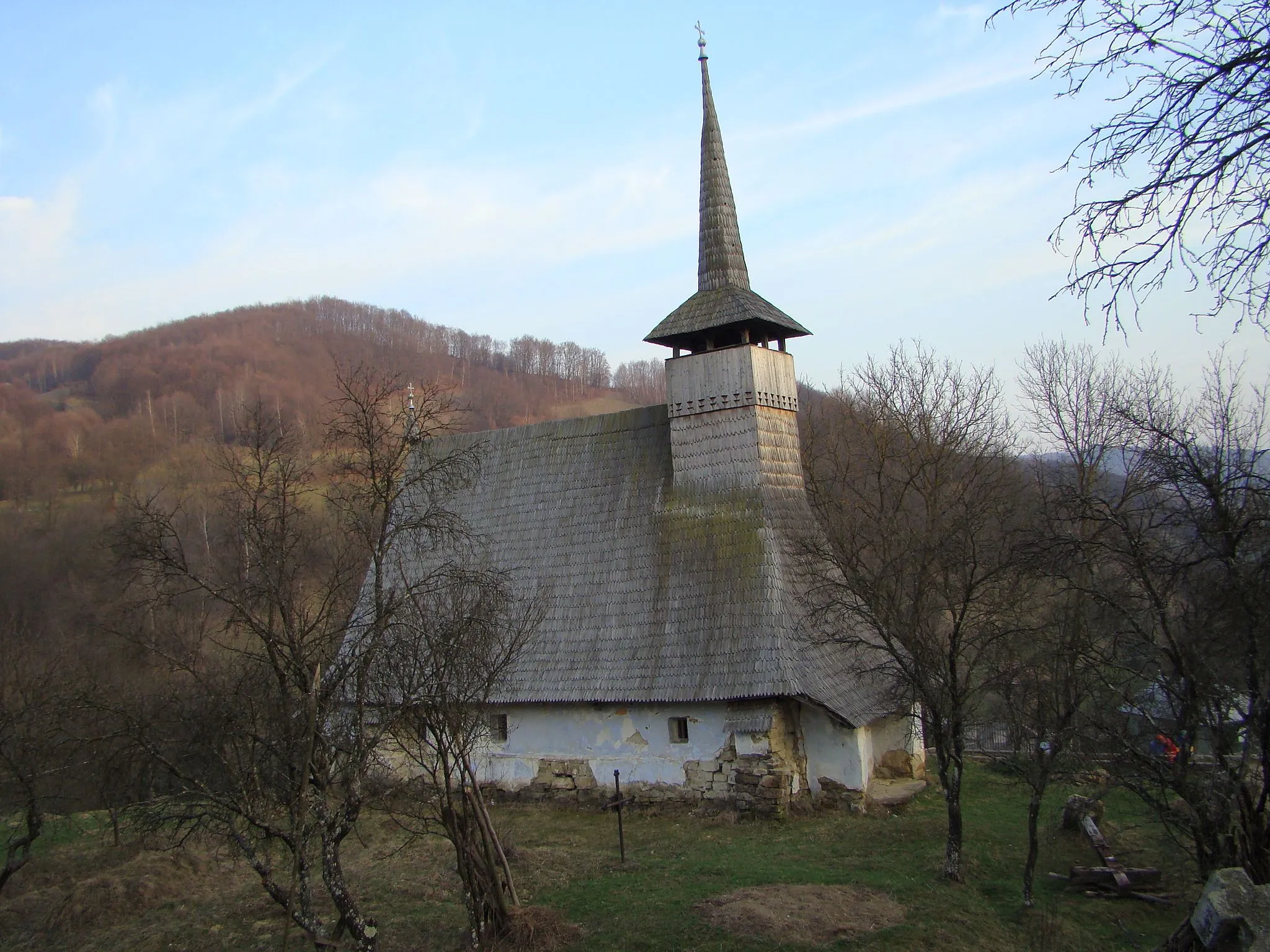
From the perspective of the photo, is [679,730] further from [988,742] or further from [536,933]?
[988,742]

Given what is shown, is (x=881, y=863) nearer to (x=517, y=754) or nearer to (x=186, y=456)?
(x=517, y=754)

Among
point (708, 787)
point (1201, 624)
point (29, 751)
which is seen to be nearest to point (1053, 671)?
point (1201, 624)

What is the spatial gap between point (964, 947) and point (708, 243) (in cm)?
1373

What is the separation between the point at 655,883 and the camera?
444 inches

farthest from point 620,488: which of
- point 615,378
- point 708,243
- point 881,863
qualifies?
point 615,378

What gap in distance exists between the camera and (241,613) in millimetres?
7527

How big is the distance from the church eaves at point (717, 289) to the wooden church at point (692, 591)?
0.04m

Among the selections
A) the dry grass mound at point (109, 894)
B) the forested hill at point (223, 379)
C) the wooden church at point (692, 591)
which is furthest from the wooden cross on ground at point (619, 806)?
the forested hill at point (223, 379)

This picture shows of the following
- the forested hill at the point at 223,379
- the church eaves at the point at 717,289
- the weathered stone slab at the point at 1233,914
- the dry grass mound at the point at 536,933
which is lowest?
the dry grass mound at the point at 536,933

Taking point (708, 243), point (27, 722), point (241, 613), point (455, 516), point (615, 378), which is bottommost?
point (27, 722)

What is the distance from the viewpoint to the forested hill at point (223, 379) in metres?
51.1

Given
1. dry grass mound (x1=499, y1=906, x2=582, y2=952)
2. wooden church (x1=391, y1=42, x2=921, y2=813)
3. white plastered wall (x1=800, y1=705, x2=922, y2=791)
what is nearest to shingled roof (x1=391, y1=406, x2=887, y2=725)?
wooden church (x1=391, y1=42, x2=921, y2=813)

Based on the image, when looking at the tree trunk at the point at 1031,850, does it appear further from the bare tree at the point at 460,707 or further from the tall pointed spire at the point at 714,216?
the tall pointed spire at the point at 714,216

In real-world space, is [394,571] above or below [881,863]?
above
